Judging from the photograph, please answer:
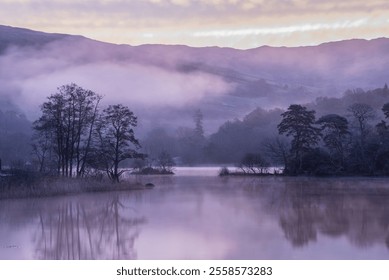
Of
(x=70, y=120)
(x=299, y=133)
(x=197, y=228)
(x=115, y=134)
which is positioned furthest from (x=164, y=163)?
(x=197, y=228)

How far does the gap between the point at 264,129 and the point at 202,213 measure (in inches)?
1522

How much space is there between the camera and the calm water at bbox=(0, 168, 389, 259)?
8.27m

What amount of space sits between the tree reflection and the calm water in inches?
0.6

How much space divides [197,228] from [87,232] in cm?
196

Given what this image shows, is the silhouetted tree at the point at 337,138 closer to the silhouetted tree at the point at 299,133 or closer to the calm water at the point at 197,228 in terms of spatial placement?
the silhouetted tree at the point at 299,133

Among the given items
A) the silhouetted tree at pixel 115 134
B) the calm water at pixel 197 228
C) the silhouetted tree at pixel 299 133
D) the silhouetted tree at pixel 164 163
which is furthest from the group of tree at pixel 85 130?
the silhouetted tree at pixel 164 163

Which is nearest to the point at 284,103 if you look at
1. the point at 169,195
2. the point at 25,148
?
the point at 25,148

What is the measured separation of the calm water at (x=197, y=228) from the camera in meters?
8.27

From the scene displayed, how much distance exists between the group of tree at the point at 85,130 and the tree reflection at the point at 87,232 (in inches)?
305

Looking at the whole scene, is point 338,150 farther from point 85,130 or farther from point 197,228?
point 197,228

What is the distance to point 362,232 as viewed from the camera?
991 centimetres

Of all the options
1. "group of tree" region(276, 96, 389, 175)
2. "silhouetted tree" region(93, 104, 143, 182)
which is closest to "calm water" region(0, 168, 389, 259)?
"silhouetted tree" region(93, 104, 143, 182)

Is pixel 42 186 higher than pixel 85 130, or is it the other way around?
pixel 85 130

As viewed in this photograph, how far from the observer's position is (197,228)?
10547 millimetres
